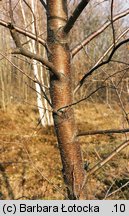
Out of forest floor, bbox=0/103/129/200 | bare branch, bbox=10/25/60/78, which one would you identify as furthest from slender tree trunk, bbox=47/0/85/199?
forest floor, bbox=0/103/129/200

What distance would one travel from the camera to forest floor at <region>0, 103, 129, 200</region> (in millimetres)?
5021

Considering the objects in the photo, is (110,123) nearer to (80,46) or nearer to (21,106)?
(21,106)

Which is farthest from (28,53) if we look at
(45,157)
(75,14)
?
(45,157)

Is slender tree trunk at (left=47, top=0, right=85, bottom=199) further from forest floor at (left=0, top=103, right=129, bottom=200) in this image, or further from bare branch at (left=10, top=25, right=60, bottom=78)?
forest floor at (left=0, top=103, right=129, bottom=200)

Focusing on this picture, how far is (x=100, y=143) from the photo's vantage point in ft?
26.6

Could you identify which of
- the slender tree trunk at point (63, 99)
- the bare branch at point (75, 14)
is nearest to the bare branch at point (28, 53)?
the slender tree trunk at point (63, 99)

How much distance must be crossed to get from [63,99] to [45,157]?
5727 mm

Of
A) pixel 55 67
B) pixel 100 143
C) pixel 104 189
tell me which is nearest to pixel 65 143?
pixel 55 67

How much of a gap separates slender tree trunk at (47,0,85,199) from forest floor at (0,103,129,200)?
114 cm

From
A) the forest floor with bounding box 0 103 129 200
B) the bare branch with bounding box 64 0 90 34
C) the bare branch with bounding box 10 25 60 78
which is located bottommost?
the forest floor with bounding box 0 103 129 200

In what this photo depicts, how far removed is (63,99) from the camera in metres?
1.53

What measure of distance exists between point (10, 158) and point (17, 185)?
55.3 inches

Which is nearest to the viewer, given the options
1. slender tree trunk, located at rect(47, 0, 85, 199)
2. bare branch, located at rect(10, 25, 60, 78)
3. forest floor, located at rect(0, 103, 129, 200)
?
bare branch, located at rect(10, 25, 60, 78)

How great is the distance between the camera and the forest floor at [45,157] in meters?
5.02
